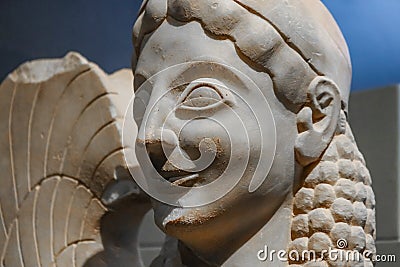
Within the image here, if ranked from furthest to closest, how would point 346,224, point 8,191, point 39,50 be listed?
1. point 39,50
2. point 8,191
3. point 346,224

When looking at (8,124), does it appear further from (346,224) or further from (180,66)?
(346,224)

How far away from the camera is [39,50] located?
2.42 meters

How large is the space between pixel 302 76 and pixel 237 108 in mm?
137

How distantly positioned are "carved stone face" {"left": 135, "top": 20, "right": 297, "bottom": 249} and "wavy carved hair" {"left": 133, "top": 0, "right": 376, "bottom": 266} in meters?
0.02

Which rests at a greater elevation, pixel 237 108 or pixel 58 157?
pixel 237 108

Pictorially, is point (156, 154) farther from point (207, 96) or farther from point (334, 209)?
point (334, 209)

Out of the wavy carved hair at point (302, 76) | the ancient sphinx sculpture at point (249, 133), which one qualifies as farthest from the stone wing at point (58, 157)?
the wavy carved hair at point (302, 76)

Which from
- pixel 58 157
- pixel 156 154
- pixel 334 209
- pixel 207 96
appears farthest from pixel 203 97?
pixel 58 157

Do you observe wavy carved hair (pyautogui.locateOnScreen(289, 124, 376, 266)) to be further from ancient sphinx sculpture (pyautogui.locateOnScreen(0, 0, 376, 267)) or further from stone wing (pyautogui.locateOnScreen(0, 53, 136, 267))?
stone wing (pyautogui.locateOnScreen(0, 53, 136, 267))

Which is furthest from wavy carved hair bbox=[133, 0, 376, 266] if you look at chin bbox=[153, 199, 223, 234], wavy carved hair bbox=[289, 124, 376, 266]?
chin bbox=[153, 199, 223, 234]

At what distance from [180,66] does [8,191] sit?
0.87 meters

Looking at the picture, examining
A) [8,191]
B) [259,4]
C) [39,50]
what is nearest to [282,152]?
[259,4]

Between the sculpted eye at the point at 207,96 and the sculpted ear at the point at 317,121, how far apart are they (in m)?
0.15

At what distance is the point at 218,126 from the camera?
52.7 inches
